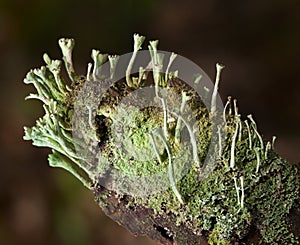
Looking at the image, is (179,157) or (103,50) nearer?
(179,157)

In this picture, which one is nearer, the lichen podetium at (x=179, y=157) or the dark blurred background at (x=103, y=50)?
the lichen podetium at (x=179, y=157)

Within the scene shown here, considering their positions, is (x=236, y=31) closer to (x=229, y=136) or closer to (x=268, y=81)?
(x=268, y=81)

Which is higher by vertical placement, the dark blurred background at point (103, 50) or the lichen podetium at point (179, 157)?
the dark blurred background at point (103, 50)

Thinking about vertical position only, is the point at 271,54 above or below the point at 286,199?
above

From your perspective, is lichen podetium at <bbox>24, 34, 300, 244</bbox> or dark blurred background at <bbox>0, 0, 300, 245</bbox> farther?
dark blurred background at <bbox>0, 0, 300, 245</bbox>

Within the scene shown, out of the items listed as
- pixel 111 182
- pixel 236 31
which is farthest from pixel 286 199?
pixel 236 31
